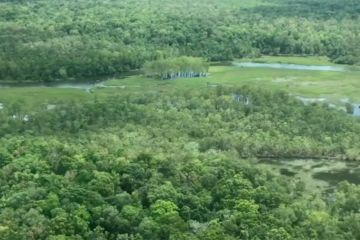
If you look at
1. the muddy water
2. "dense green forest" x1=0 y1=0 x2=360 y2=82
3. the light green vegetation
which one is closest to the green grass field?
"dense green forest" x1=0 y1=0 x2=360 y2=82

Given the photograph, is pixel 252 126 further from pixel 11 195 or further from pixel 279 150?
pixel 11 195

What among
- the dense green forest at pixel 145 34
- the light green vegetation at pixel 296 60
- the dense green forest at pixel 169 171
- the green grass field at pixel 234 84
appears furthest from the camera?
the light green vegetation at pixel 296 60

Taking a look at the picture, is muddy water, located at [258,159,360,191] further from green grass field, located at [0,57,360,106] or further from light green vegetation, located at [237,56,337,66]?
light green vegetation, located at [237,56,337,66]

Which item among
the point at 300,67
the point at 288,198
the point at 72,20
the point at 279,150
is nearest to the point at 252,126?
the point at 279,150

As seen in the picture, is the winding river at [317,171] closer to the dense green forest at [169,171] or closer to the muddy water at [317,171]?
the muddy water at [317,171]

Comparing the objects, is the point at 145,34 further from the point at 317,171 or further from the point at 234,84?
the point at 317,171

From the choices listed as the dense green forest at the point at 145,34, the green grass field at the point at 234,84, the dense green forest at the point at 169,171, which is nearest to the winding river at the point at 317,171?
the dense green forest at the point at 169,171
